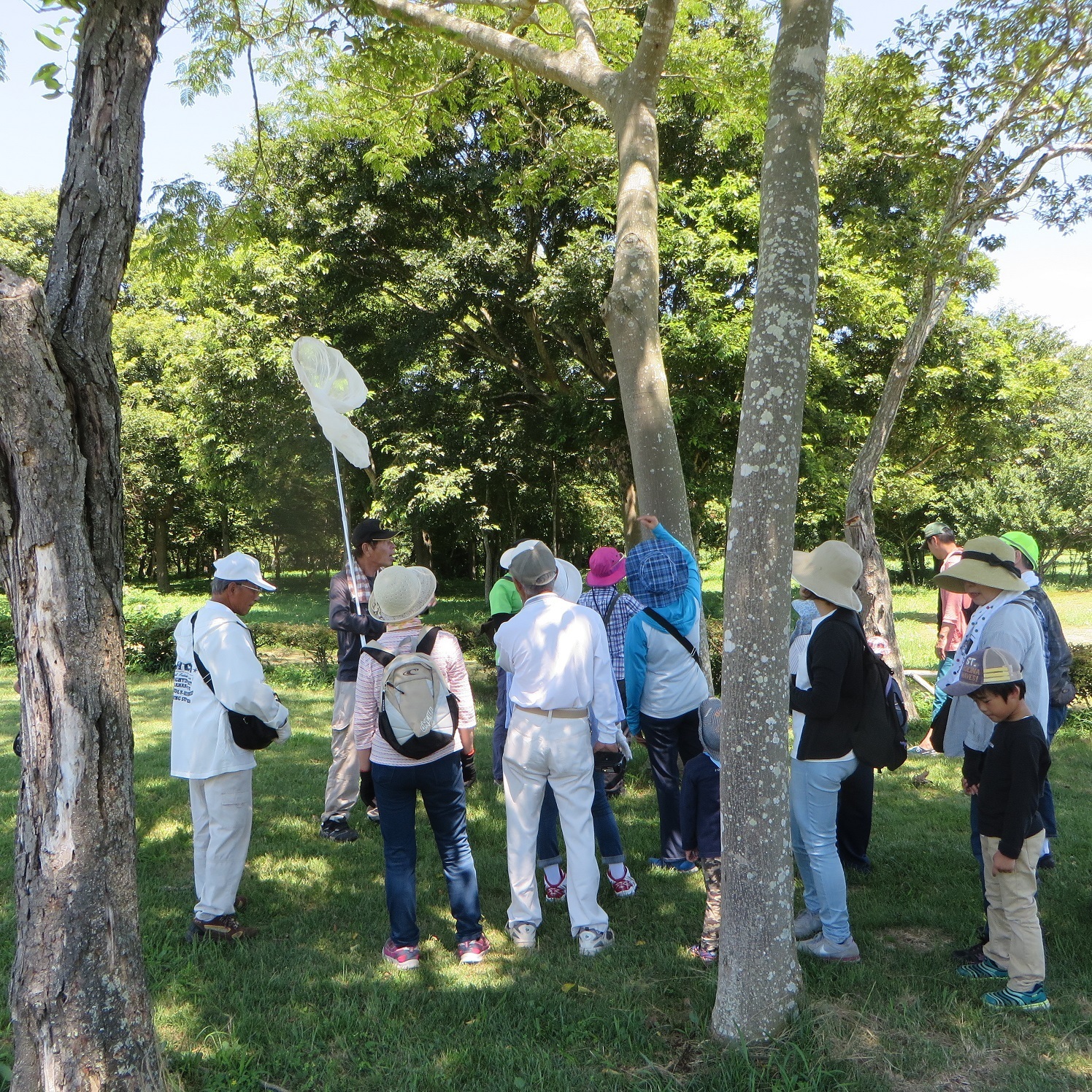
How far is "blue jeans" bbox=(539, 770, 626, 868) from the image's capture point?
5.14 metres

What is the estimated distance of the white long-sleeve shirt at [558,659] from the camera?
445 cm

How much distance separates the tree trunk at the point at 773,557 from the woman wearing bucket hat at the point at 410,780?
1.46 metres

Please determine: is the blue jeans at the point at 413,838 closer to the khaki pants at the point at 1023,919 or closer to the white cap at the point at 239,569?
the white cap at the point at 239,569

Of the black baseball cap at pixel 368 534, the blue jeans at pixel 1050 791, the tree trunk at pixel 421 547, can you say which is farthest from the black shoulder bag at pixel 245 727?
the tree trunk at pixel 421 547

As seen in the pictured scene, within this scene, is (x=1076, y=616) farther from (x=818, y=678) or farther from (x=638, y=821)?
(x=818, y=678)

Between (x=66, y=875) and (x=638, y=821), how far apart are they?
436 cm

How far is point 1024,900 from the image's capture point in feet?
12.5

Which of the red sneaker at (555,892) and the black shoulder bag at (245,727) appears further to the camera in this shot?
the red sneaker at (555,892)

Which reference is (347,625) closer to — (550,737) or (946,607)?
(550,737)

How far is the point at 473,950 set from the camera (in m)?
4.38

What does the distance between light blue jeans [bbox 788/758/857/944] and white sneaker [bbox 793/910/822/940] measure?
17cm

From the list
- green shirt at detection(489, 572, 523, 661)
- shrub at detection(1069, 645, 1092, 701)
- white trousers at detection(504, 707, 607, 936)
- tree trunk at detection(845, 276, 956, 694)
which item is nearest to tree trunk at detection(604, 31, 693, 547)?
green shirt at detection(489, 572, 523, 661)

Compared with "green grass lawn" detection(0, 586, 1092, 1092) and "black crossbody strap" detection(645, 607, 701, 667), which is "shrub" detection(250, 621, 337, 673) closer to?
"green grass lawn" detection(0, 586, 1092, 1092)

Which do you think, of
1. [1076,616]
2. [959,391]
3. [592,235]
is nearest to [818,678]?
[592,235]
